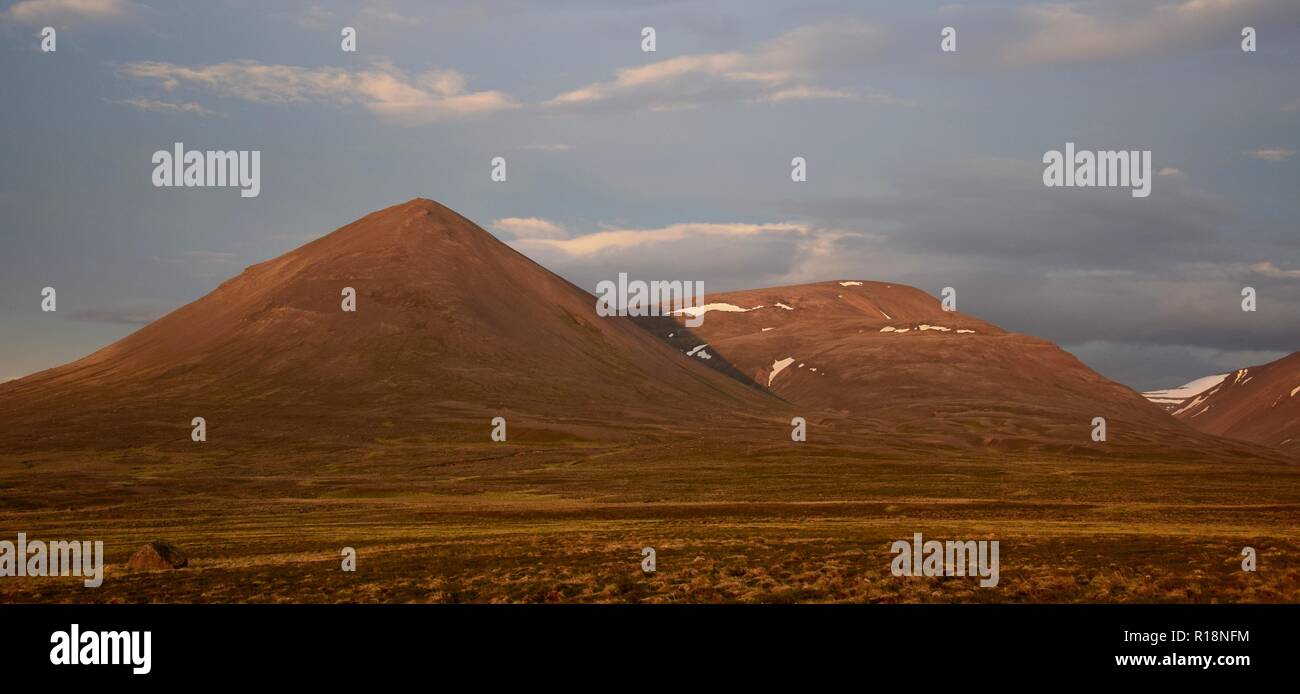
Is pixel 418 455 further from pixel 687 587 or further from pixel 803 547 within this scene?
pixel 687 587

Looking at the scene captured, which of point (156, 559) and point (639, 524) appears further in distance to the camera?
point (639, 524)

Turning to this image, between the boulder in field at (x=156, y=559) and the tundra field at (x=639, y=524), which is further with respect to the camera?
the boulder in field at (x=156, y=559)

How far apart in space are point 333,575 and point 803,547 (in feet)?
75.8

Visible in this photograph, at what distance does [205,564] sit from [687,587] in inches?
948

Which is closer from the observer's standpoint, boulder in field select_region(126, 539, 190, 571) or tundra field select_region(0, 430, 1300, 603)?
tundra field select_region(0, 430, 1300, 603)

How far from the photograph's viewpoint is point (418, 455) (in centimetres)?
15612

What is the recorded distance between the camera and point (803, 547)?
52.5 metres

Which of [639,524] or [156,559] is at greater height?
[156,559]

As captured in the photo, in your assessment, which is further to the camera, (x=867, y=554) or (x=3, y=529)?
(x=3, y=529)
